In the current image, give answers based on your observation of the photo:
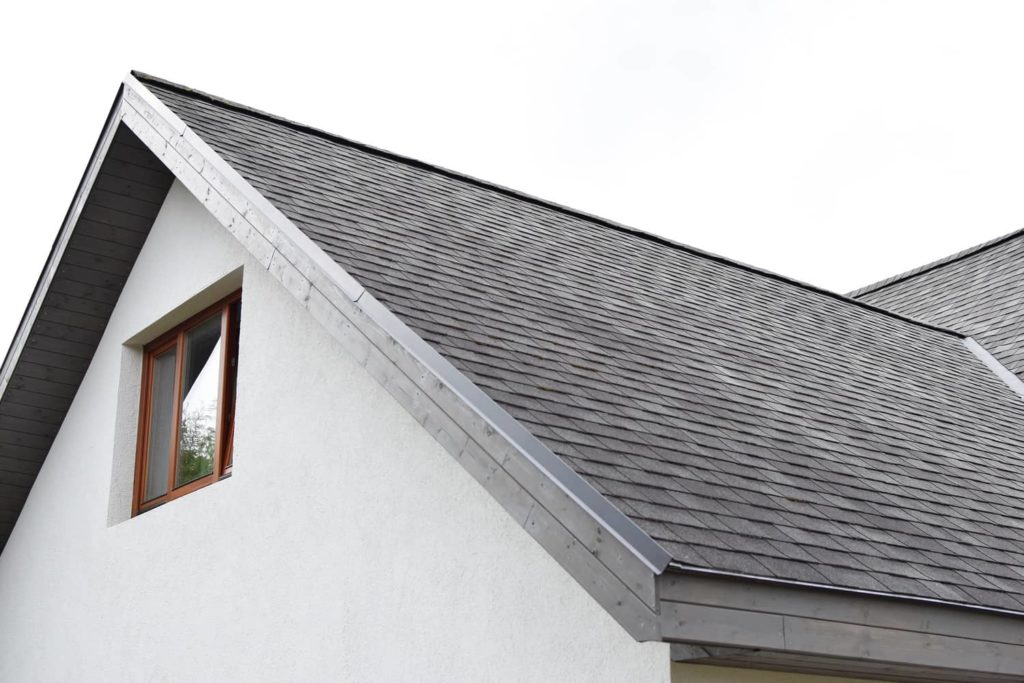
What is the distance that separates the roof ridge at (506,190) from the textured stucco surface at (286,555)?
83 cm

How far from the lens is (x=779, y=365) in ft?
24.3

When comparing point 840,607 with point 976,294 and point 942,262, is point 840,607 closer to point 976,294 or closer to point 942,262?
point 976,294

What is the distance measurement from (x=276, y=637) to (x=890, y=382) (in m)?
5.00

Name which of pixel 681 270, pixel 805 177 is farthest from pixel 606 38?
pixel 681 270

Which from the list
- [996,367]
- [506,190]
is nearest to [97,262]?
[506,190]

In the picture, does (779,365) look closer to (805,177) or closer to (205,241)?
(205,241)

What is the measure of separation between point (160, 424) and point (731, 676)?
5.37 metres

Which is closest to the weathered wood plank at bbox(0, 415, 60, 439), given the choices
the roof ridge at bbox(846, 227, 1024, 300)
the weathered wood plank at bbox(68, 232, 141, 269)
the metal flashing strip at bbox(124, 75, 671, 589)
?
the weathered wood plank at bbox(68, 232, 141, 269)

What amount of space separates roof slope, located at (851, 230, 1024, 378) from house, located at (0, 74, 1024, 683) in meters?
1.49

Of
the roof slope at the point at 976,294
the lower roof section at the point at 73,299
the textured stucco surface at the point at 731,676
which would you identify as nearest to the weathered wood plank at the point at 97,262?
the lower roof section at the point at 73,299

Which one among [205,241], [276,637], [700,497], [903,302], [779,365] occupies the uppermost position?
[903,302]

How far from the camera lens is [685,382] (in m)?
5.94

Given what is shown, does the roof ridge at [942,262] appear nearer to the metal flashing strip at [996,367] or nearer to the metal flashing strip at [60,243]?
the metal flashing strip at [996,367]

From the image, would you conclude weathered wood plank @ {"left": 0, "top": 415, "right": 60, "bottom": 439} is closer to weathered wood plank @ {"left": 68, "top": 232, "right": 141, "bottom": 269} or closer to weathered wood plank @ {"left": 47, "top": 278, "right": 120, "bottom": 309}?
weathered wood plank @ {"left": 47, "top": 278, "right": 120, "bottom": 309}
